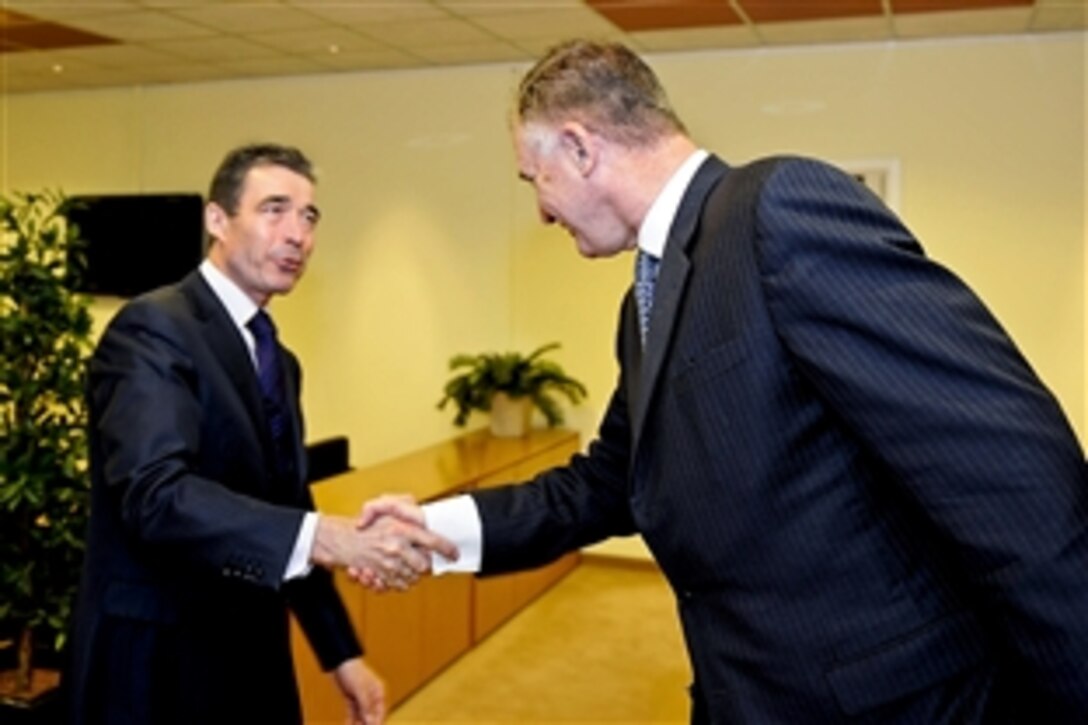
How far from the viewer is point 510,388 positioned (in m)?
6.26

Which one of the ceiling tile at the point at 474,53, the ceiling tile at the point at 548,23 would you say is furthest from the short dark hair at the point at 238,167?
the ceiling tile at the point at 474,53

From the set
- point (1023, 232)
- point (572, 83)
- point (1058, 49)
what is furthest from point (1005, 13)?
point (572, 83)

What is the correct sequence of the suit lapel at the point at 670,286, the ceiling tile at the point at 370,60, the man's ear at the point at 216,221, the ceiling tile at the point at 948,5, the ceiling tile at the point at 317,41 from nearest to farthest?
the suit lapel at the point at 670,286
the man's ear at the point at 216,221
the ceiling tile at the point at 948,5
the ceiling tile at the point at 317,41
the ceiling tile at the point at 370,60

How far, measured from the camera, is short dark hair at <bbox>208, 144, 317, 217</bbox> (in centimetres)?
230

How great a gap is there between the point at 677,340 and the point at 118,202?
7021 millimetres

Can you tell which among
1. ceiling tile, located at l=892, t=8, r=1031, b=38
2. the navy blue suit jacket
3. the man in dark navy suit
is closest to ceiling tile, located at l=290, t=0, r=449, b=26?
Result: ceiling tile, located at l=892, t=8, r=1031, b=38

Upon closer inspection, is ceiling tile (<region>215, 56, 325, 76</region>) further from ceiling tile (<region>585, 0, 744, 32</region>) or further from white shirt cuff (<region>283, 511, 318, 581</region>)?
white shirt cuff (<region>283, 511, 318, 581</region>)

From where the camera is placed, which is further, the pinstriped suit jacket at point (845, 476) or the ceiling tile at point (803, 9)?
the ceiling tile at point (803, 9)

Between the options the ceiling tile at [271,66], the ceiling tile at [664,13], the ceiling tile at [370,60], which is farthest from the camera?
the ceiling tile at [271,66]

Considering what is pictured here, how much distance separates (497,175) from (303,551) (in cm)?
508

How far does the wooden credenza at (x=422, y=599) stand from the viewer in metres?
3.70

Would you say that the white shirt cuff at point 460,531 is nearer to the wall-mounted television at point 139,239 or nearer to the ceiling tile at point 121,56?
the ceiling tile at point 121,56

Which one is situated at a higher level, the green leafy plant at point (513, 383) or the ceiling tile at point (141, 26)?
the ceiling tile at point (141, 26)

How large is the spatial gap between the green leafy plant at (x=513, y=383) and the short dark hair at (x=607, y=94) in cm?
482
